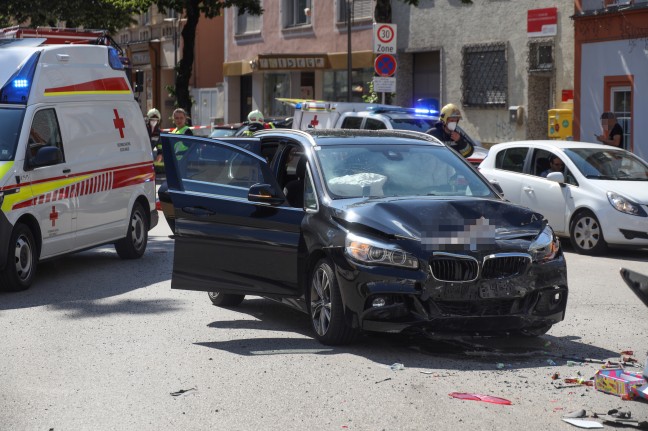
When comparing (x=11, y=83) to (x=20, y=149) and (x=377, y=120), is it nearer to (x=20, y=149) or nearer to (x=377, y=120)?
(x=20, y=149)

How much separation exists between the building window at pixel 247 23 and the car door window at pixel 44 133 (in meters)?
32.6

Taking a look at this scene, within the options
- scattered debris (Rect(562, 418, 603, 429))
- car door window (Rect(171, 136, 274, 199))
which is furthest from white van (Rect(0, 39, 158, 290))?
scattered debris (Rect(562, 418, 603, 429))

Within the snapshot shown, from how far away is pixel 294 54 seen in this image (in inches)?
1634

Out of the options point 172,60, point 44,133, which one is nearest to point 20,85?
point 44,133

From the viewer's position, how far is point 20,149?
41.1 feet

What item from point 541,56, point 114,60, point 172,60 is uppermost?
point 172,60

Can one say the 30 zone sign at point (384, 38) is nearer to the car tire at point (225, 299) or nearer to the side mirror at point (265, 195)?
the car tire at point (225, 299)

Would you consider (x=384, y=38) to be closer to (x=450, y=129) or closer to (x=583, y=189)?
(x=450, y=129)

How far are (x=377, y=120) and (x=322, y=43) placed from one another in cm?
1936

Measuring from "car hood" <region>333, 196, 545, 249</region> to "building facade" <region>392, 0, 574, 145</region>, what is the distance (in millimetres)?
21551

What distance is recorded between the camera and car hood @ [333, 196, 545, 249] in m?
8.55

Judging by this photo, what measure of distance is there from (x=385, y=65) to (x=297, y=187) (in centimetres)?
1428

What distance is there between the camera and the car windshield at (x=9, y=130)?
12469mm

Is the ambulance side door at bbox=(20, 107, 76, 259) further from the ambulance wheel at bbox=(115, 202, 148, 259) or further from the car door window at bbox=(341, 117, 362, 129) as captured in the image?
the car door window at bbox=(341, 117, 362, 129)
